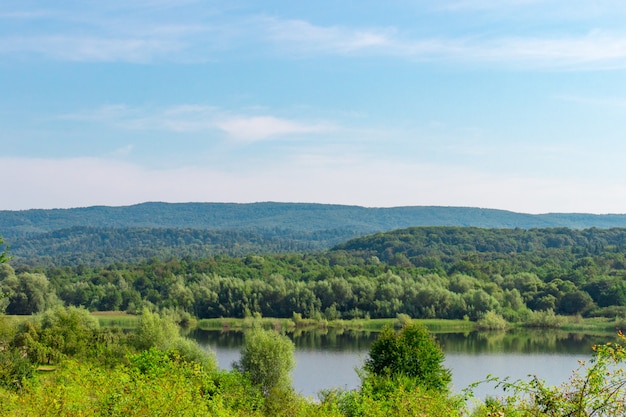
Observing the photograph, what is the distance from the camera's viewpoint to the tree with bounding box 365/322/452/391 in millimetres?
27141

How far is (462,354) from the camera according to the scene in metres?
48.4

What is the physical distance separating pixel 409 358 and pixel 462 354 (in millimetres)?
22173

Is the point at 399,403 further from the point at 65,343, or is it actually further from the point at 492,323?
the point at 492,323

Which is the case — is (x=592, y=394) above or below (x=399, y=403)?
above

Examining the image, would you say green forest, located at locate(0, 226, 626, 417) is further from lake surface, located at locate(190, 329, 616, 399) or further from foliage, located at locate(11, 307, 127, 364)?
lake surface, located at locate(190, 329, 616, 399)

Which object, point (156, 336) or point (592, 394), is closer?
point (592, 394)

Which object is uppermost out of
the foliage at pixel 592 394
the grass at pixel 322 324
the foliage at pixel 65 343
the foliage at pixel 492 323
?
the foliage at pixel 592 394

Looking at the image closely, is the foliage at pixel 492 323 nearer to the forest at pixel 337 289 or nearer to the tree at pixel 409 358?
the forest at pixel 337 289

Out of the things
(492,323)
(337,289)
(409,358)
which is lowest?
(492,323)

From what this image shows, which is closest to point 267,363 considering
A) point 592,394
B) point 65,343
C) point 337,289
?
point 65,343

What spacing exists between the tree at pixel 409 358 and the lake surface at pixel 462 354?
19.0 ft

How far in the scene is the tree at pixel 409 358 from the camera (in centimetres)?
2714

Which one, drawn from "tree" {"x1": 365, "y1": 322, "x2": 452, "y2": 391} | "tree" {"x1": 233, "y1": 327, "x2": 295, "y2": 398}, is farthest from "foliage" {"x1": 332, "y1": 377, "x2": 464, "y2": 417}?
"tree" {"x1": 233, "y1": 327, "x2": 295, "y2": 398}

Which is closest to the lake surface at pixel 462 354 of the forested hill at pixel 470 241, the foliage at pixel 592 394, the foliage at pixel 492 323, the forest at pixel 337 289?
the foliage at pixel 492 323
